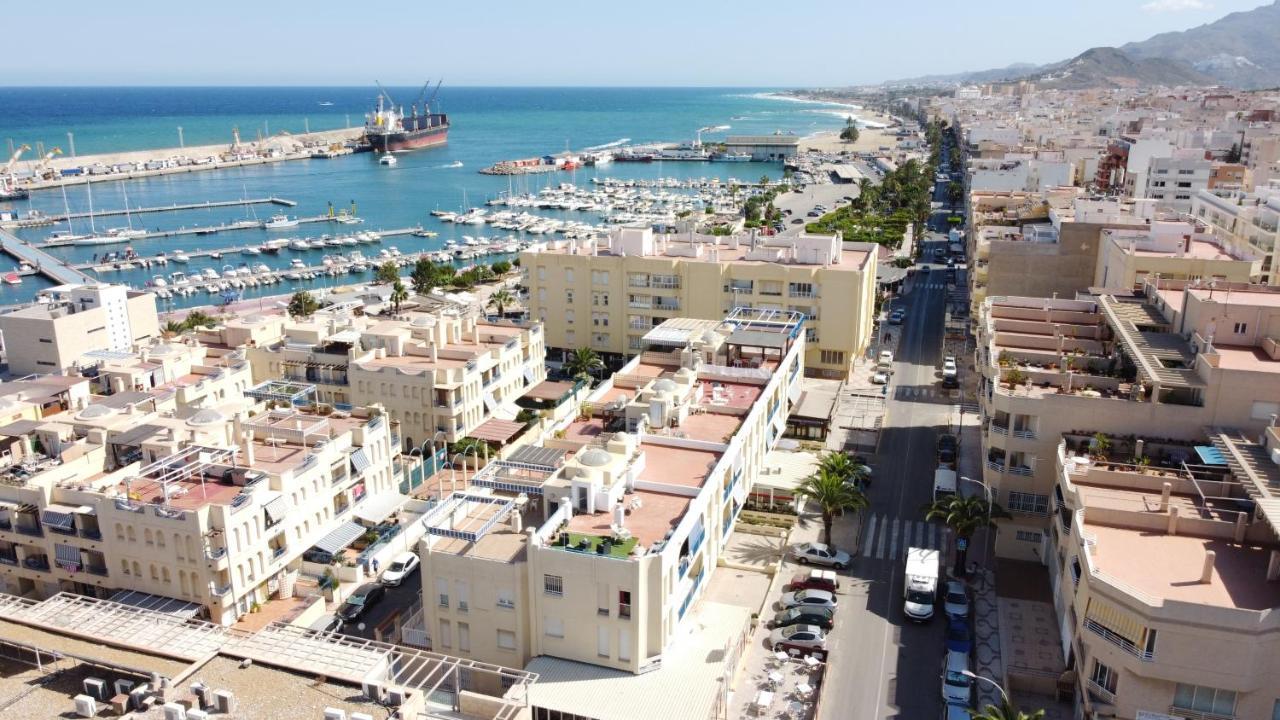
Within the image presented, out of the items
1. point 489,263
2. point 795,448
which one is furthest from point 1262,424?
point 489,263

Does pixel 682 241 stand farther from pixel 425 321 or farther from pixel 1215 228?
pixel 1215 228

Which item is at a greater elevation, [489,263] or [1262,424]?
[1262,424]

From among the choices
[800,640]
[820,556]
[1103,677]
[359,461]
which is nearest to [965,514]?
[820,556]

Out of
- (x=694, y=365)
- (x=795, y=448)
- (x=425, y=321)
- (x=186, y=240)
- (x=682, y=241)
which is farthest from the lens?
(x=186, y=240)

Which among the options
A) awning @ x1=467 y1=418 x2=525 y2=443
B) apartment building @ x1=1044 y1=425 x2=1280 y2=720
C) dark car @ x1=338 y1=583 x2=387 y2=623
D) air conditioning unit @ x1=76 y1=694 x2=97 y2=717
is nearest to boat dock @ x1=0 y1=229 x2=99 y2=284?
awning @ x1=467 y1=418 x2=525 y2=443

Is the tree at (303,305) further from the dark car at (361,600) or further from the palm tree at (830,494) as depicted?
the palm tree at (830,494)

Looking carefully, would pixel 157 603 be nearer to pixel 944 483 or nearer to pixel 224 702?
pixel 224 702

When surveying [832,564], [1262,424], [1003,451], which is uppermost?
[1262,424]
